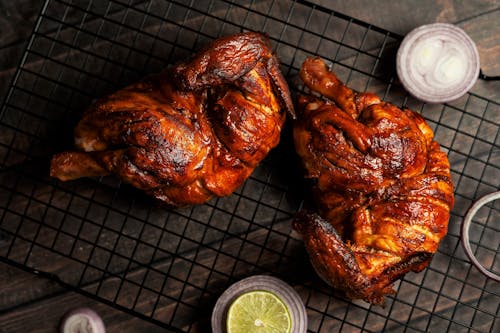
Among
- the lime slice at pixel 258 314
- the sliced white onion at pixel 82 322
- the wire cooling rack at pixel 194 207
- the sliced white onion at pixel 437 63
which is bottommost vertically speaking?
the sliced white onion at pixel 82 322

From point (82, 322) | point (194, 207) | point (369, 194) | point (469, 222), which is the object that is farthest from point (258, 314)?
point (469, 222)

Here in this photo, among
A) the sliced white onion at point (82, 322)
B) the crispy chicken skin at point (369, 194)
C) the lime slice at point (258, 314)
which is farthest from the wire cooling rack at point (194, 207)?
the crispy chicken skin at point (369, 194)

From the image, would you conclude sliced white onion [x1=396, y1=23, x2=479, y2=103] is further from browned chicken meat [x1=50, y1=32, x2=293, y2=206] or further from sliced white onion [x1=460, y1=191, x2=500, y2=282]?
browned chicken meat [x1=50, y1=32, x2=293, y2=206]

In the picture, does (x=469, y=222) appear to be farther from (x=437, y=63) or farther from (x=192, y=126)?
(x=192, y=126)

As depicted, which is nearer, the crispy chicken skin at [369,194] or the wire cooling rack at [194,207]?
the crispy chicken skin at [369,194]

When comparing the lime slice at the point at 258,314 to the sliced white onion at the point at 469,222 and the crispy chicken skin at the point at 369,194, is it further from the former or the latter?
the sliced white onion at the point at 469,222

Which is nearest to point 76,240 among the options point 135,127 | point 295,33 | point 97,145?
point 97,145
